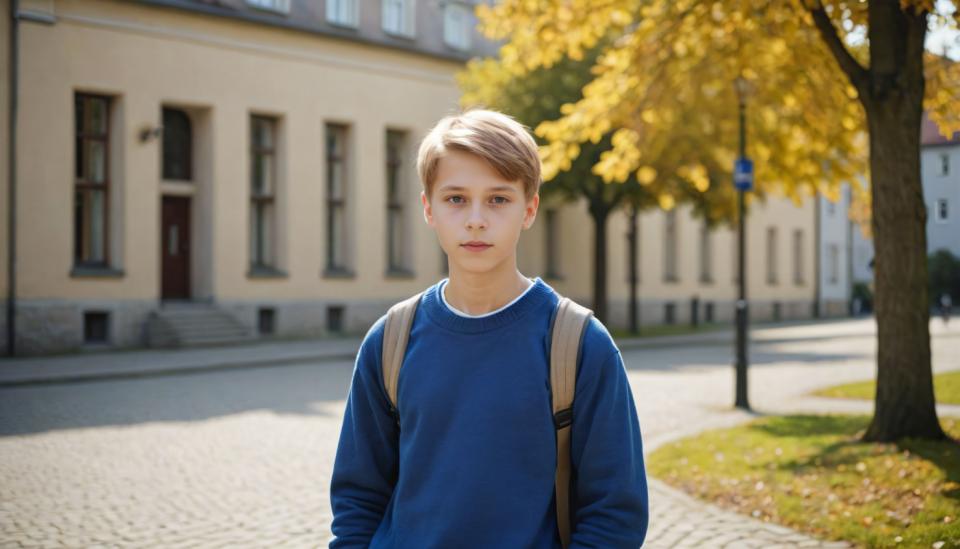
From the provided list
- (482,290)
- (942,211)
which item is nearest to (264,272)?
(942,211)

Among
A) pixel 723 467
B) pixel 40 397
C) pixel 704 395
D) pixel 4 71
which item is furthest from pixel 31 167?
pixel 723 467

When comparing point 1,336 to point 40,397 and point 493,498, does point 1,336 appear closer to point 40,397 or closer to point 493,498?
point 40,397

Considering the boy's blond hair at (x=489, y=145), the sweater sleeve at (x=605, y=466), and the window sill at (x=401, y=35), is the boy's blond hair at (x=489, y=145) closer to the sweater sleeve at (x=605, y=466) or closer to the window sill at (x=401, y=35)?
the sweater sleeve at (x=605, y=466)

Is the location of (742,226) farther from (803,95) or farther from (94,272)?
(94,272)

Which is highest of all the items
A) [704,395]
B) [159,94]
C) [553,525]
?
[159,94]

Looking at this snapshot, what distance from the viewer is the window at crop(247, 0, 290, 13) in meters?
25.4

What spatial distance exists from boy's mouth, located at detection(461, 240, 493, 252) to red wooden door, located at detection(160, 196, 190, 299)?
23502 millimetres

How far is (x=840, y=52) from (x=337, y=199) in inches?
812

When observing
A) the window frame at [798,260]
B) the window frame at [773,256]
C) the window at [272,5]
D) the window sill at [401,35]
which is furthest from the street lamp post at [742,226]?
the window frame at [798,260]

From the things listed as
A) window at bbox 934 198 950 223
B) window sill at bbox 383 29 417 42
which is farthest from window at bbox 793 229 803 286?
window at bbox 934 198 950 223

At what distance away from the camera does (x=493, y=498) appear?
7.84ft

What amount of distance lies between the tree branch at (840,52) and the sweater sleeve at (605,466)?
263 inches

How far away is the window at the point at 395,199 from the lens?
96.0 ft

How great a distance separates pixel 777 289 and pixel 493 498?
43.5 m
